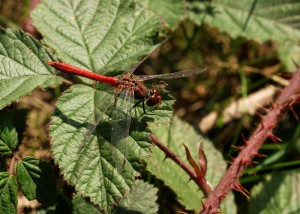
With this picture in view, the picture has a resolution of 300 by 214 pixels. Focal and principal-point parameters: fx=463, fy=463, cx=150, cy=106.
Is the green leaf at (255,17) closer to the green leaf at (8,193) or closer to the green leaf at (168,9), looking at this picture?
the green leaf at (168,9)

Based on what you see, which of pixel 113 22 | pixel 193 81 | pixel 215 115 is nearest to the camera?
pixel 113 22

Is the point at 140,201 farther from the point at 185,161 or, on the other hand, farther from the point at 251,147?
the point at 251,147

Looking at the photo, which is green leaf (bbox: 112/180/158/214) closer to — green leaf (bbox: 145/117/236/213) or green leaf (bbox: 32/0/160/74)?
green leaf (bbox: 145/117/236/213)

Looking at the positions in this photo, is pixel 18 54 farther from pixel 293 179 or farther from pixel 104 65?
pixel 293 179

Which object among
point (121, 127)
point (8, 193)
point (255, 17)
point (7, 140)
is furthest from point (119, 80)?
point (255, 17)

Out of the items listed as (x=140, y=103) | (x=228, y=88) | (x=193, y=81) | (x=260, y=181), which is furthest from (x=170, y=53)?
(x=140, y=103)

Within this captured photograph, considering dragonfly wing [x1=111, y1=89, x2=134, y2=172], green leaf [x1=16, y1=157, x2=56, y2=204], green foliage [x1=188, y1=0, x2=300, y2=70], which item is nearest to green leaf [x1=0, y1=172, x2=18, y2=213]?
green leaf [x1=16, y1=157, x2=56, y2=204]

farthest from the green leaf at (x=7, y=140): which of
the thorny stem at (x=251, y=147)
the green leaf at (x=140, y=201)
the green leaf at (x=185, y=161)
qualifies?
the thorny stem at (x=251, y=147)
